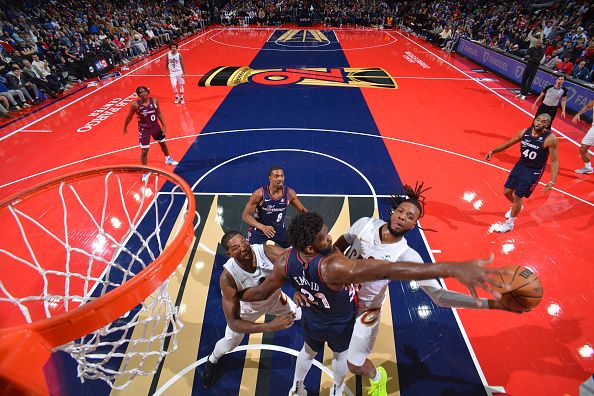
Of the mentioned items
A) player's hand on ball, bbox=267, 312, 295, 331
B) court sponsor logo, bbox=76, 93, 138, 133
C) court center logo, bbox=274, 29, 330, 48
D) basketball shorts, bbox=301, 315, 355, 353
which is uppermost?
player's hand on ball, bbox=267, 312, 295, 331

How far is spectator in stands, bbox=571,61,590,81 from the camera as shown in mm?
11445

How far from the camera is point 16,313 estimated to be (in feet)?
14.1

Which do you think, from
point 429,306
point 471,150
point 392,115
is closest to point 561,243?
point 429,306

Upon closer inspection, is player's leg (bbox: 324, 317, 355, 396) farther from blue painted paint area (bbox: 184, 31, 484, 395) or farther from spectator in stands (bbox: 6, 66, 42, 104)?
spectator in stands (bbox: 6, 66, 42, 104)

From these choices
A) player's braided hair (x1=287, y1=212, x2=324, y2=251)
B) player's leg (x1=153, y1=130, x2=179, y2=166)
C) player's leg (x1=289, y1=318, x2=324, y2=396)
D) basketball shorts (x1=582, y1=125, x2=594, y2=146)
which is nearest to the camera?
player's braided hair (x1=287, y1=212, x2=324, y2=251)

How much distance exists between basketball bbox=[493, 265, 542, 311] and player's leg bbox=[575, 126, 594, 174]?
6278 mm

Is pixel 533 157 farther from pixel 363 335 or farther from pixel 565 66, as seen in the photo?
pixel 565 66

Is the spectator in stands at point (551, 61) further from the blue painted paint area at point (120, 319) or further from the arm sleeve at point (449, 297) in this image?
the blue painted paint area at point (120, 319)

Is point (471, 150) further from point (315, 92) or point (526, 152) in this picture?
point (315, 92)

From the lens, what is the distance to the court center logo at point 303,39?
2056 centimetres

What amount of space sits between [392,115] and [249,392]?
29.2 ft

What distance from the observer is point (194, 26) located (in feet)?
83.1

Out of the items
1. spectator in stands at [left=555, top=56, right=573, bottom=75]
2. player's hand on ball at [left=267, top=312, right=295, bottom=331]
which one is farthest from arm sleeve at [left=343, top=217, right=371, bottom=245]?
spectator in stands at [left=555, top=56, right=573, bottom=75]

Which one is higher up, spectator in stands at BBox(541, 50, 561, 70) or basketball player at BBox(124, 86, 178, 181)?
basketball player at BBox(124, 86, 178, 181)
